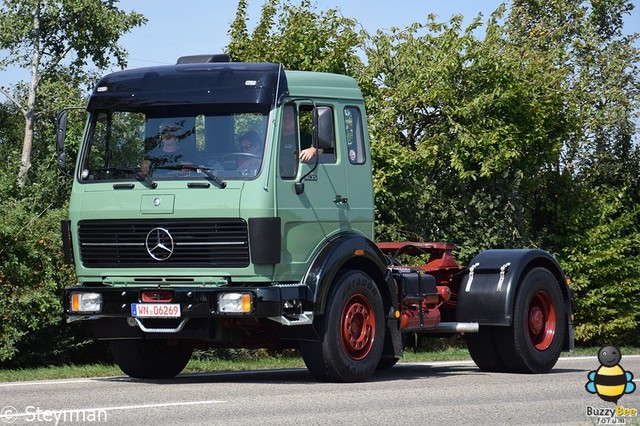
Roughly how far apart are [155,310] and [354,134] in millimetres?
2799

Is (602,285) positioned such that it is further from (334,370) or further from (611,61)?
(334,370)

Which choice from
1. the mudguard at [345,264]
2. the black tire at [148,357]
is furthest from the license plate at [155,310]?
the mudguard at [345,264]

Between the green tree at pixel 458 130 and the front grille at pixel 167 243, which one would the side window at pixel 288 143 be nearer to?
the front grille at pixel 167 243

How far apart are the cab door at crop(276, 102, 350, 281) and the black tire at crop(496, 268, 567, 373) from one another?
294cm

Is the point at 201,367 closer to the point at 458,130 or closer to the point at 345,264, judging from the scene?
the point at 345,264

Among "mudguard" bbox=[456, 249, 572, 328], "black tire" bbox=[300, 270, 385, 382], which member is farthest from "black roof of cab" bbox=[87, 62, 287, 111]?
"mudguard" bbox=[456, 249, 572, 328]

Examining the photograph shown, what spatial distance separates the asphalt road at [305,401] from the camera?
9625 millimetres

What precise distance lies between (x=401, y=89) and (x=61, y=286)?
12041 mm

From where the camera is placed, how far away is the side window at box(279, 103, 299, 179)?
1262 cm

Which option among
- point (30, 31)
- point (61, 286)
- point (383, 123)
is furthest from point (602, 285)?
point (61, 286)

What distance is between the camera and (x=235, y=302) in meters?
12.3

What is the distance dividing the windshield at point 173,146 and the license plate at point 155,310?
120cm

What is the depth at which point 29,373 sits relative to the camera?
610 inches

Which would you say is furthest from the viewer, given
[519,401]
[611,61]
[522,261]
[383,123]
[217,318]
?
[611,61]
